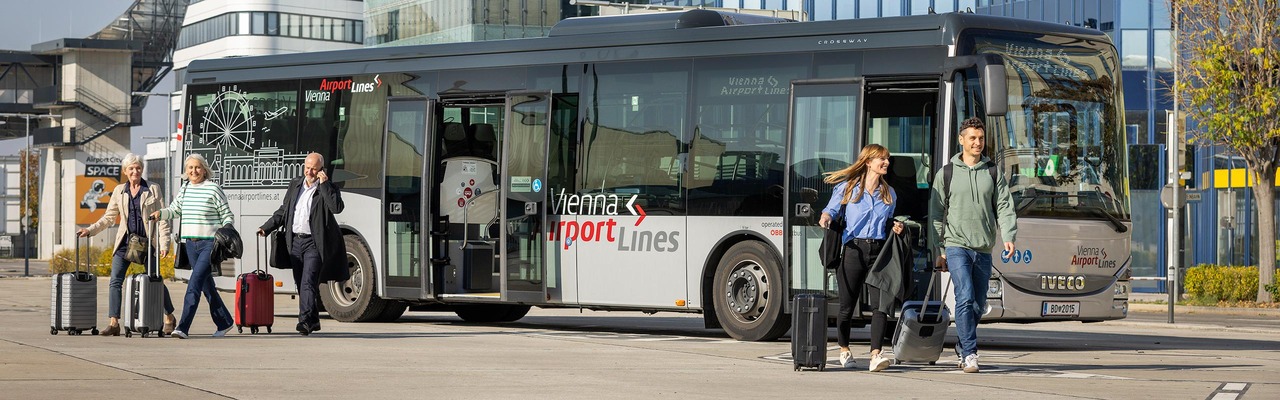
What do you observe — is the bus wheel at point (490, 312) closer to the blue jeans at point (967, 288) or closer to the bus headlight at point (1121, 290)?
the bus headlight at point (1121, 290)

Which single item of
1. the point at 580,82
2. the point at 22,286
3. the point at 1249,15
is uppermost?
the point at 1249,15

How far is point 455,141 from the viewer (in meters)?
17.8

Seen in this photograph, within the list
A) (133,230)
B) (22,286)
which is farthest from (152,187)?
(22,286)

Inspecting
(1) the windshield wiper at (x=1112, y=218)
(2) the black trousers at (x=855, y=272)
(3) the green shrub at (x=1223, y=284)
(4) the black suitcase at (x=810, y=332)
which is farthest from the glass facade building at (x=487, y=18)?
(4) the black suitcase at (x=810, y=332)

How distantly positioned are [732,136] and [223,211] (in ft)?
14.3

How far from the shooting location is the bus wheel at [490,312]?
1991cm

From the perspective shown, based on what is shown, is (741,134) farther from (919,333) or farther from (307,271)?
(307,271)

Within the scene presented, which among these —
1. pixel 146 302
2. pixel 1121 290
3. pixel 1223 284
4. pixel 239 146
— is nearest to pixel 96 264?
pixel 239 146

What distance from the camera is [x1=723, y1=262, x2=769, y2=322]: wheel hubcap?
15258 mm

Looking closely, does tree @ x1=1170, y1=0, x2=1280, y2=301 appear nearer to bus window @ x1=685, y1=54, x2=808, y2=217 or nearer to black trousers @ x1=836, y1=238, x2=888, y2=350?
bus window @ x1=685, y1=54, x2=808, y2=217

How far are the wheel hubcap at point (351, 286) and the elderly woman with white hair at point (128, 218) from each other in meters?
3.18

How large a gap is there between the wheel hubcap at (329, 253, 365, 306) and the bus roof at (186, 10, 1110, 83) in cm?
210

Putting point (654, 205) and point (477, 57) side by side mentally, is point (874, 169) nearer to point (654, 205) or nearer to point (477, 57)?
point (654, 205)

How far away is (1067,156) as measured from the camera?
14.6m
